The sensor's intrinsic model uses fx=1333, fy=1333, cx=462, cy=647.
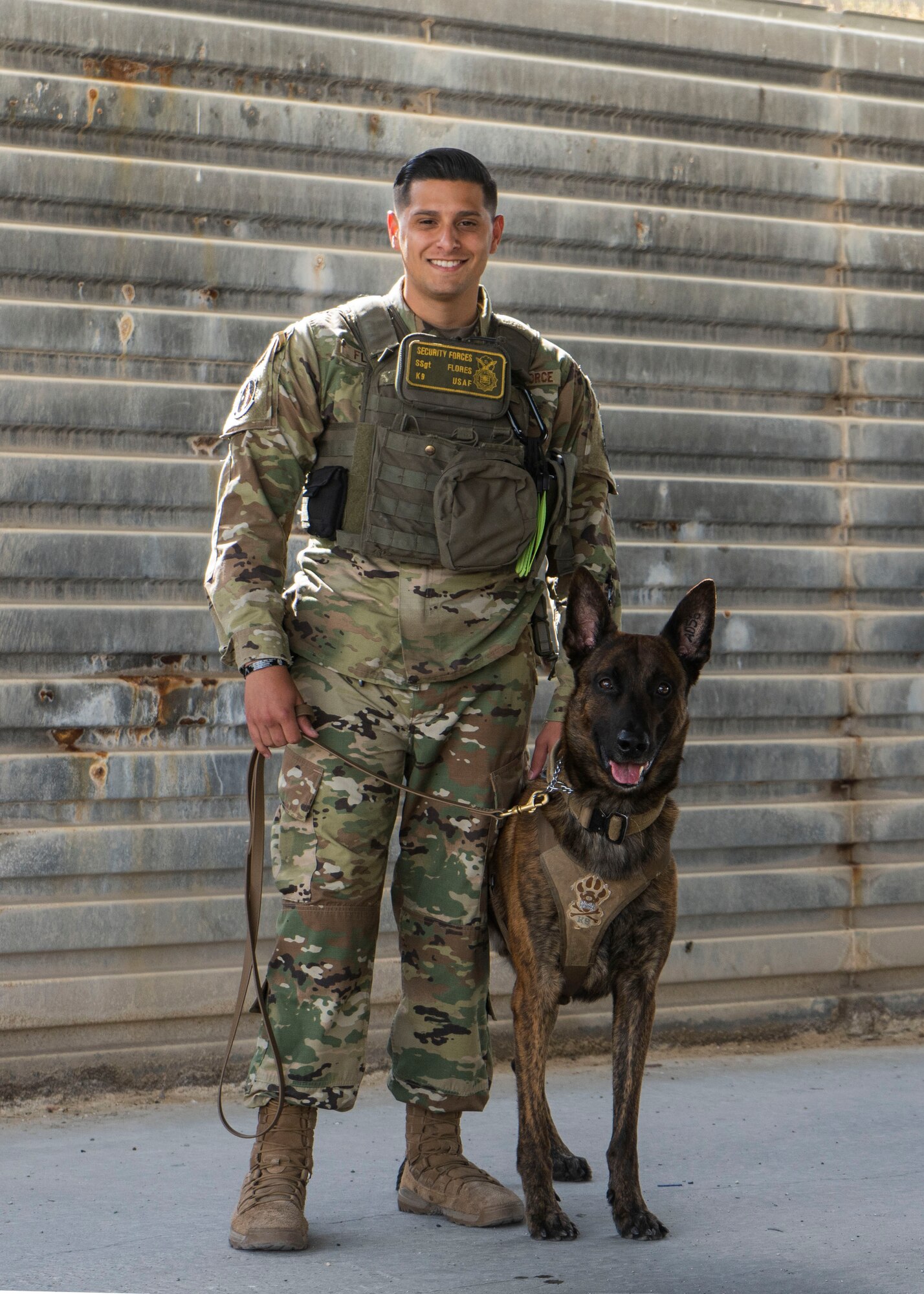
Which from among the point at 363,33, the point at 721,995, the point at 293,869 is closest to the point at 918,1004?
the point at 721,995

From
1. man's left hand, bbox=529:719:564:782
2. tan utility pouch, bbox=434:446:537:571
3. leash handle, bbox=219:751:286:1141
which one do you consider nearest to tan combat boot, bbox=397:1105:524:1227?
leash handle, bbox=219:751:286:1141

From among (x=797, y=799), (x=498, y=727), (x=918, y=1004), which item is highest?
(x=498, y=727)

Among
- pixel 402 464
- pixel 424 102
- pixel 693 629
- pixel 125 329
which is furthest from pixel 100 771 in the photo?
pixel 424 102

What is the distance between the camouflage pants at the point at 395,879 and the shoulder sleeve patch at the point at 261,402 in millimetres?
Answer: 508

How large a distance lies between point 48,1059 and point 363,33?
9.96 ft

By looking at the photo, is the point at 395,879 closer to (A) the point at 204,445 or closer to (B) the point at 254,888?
(B) the point at 254,888

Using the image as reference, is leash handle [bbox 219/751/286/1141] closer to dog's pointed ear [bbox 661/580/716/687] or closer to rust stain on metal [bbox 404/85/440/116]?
dog's pointed ear [bbox 661/580/716/687]

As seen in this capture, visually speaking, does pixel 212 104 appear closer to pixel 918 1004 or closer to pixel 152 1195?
pixel 152 1195

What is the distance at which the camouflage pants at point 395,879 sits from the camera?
8.95 feet

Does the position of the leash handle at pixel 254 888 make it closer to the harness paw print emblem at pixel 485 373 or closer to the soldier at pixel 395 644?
the soldier at pixel 395 644

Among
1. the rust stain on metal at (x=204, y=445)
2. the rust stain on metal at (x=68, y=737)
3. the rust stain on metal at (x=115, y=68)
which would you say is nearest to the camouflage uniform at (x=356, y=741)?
the rust stain on metal at (x=204, y=445)

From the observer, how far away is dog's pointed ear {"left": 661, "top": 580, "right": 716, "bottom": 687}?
→ 292cm

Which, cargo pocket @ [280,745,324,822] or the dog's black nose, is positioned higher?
the dog's black nose

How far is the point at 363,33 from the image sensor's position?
3871 millimetres
